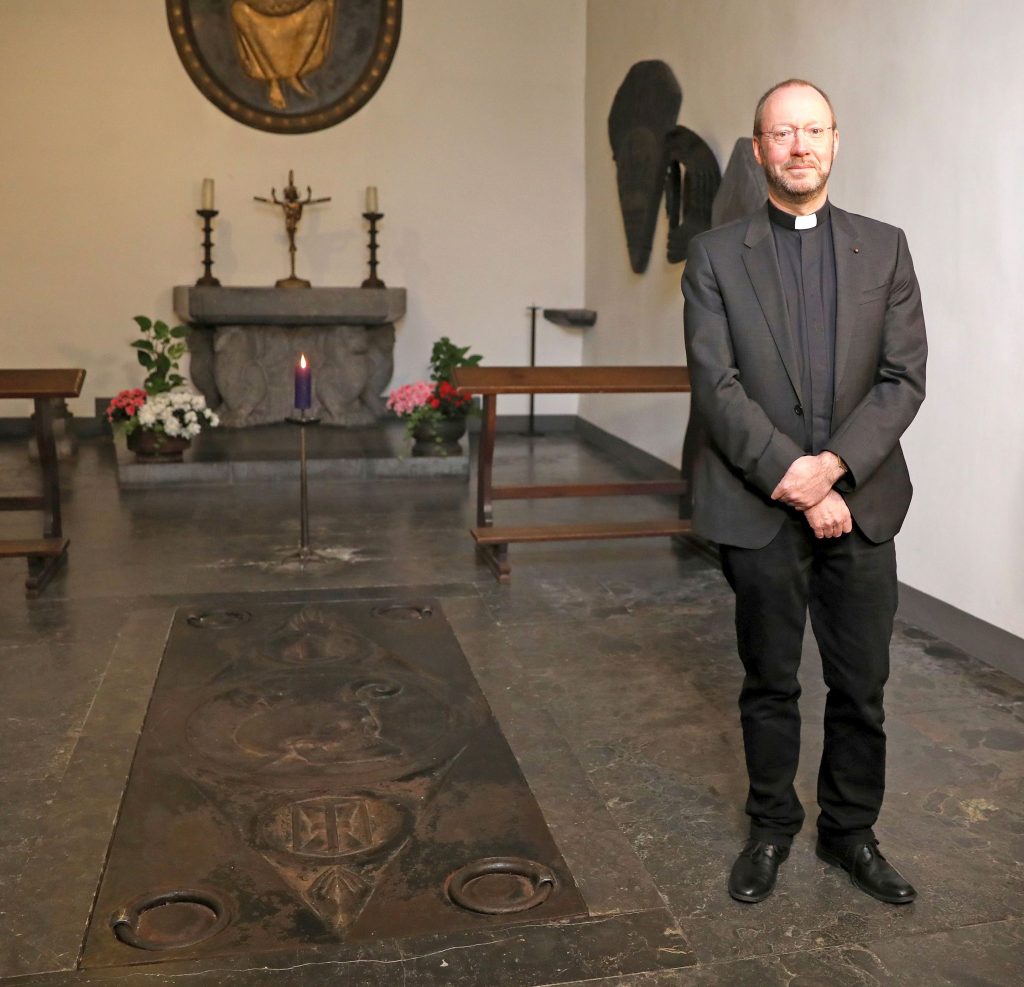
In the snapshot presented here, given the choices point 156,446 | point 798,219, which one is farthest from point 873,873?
point 156,446

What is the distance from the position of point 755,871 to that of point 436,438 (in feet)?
15.6

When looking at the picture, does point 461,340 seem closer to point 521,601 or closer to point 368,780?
point 521,601

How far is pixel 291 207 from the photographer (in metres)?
8.14

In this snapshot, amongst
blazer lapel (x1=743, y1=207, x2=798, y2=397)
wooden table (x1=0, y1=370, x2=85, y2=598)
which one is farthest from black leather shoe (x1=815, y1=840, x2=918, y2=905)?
wooden table (x1=0, y1=370, x2=85, y2=598)

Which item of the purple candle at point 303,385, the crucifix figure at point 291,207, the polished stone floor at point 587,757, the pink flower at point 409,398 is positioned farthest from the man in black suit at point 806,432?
the crucifix figure at point 291,207

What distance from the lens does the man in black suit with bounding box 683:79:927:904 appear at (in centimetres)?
233

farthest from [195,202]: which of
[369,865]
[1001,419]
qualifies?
[369,865]

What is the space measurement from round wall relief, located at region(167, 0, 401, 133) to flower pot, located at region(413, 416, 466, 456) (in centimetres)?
257

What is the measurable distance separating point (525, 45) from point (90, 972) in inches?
294

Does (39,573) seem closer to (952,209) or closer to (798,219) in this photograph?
(798,219)

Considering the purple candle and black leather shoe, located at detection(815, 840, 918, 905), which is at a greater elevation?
the purple candle

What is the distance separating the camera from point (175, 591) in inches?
181

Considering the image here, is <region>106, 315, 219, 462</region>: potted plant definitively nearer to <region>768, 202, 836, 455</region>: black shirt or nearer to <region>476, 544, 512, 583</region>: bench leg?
<region>476, 544, 512, 583</region>: bench leg

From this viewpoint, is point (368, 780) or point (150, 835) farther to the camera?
point (368, 780)
